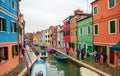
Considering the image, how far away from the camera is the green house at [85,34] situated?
2844 centimetres

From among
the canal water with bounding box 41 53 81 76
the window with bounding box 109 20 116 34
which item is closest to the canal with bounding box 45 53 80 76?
the canal water with bounding box 41 53 81 76

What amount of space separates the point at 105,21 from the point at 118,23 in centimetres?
342

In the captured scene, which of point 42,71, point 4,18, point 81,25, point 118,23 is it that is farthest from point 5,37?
point 81,25

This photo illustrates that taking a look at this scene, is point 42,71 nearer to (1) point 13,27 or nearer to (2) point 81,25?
(1) point 13,27

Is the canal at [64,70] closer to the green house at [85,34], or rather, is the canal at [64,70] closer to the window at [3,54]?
the green house at [85,34]

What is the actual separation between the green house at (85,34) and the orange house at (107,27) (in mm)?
2166

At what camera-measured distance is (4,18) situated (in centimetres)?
1817

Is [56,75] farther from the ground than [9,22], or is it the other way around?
[9,22]

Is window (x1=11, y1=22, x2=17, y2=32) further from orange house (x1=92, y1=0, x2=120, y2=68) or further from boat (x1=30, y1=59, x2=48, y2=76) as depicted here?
orange house (x1=92, y1=0, x2=120, y2=68)

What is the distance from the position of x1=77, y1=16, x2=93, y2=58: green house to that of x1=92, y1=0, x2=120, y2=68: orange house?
2.17m

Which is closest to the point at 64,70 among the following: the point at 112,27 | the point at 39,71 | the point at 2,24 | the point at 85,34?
the point at 39,71

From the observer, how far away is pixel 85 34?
31.3m

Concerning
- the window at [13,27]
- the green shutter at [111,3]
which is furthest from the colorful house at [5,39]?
the green shutter at [111,3]

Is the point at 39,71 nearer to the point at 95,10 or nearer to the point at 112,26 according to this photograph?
the point at 112,26
